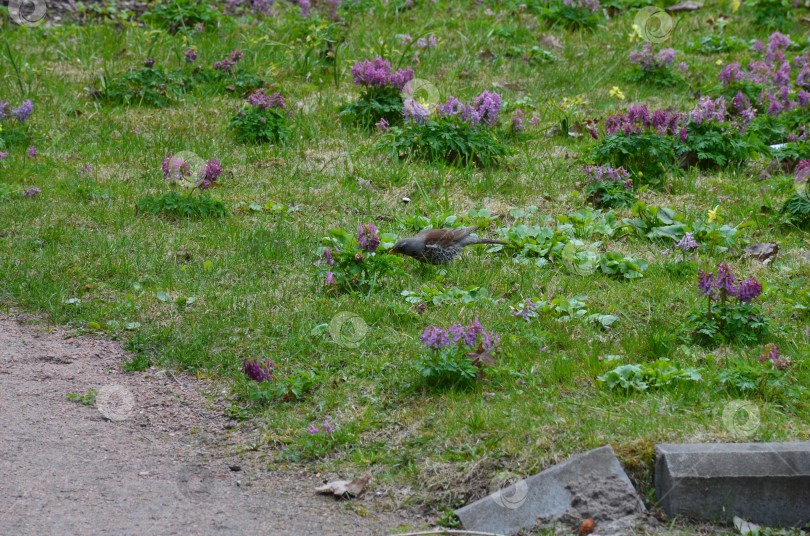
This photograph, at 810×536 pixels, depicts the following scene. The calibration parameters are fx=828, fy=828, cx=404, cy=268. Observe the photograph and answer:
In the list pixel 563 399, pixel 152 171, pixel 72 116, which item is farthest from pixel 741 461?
pixel 72 116

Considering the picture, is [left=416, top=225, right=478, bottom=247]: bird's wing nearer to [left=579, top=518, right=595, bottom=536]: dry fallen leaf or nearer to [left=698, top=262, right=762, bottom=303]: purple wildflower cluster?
[left=698, top=262, right=762, bottom=303]: purple wildflower cluster

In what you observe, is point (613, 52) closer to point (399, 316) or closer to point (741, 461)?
point (399, 316)

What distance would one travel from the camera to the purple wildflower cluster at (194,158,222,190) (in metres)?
6.23

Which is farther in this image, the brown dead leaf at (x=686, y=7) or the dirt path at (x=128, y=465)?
the brown dead leaf at (x=686, y=7)

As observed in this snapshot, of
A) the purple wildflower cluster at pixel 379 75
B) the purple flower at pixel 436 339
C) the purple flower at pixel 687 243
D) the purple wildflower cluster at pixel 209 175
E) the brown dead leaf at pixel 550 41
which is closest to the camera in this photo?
the purple flower at pixel 436 339

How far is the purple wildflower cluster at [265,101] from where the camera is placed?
7543mm

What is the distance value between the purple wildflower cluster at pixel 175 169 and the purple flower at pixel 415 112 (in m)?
1.96

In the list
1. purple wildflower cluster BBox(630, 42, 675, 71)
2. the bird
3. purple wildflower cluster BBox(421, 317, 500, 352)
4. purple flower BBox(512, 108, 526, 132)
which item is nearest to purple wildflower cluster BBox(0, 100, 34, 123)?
the bird

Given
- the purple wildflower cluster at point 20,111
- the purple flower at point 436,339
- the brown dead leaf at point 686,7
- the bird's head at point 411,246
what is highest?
the brown dead leaf at point 686,7

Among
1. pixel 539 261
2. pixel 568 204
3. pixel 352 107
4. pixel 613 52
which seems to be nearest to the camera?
pixel 539 261

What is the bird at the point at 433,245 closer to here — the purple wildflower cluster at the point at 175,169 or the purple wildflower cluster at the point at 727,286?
the purple wildflower cluster at the point at 727,286

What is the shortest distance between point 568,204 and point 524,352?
2.43 m

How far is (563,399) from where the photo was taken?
3883 mm

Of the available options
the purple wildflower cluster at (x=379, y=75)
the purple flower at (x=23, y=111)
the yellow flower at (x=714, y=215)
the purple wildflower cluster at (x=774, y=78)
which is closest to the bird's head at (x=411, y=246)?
the yellow flower at (x=714, y=215)
